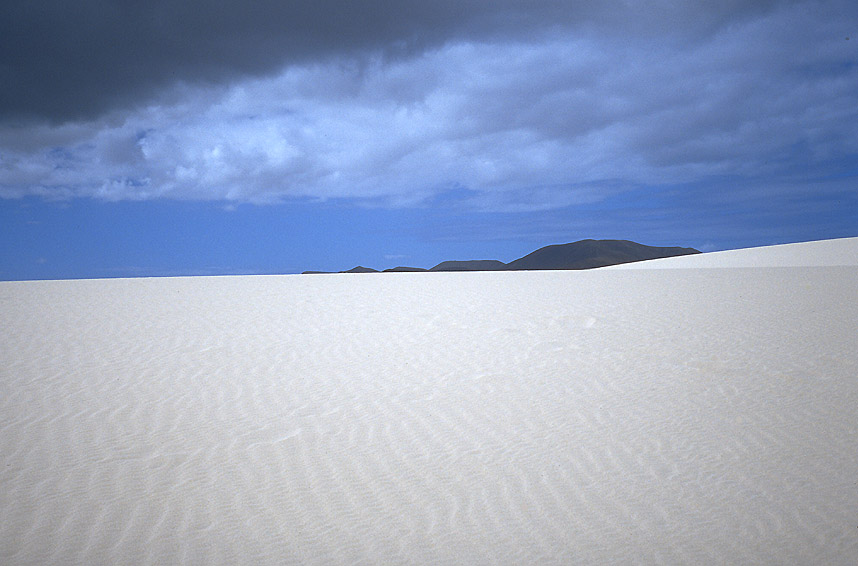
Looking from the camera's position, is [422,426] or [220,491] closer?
[220,491]

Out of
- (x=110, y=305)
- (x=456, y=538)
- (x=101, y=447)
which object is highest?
(x=110, y=305)

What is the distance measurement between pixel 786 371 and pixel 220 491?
27.8 ft

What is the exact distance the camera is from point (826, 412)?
22.5 ft

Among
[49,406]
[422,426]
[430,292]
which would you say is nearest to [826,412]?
[422,426]

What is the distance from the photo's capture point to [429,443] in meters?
5.93

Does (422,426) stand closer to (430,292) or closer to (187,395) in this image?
(187,395)

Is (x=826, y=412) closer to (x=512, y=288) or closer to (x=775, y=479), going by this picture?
(x=775, y=479)

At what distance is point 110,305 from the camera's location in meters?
15.0

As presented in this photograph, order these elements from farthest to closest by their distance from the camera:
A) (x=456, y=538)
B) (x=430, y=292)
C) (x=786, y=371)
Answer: (x=430, y=292)
(x=786, y=371)
(x=456, y=538)

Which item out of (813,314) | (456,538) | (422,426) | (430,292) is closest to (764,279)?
(813,314)

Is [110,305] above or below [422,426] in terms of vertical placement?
above

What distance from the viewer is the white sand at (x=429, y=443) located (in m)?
4.24

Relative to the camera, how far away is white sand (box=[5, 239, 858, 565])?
167 inches

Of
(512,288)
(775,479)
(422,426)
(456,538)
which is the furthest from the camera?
(512,288)
